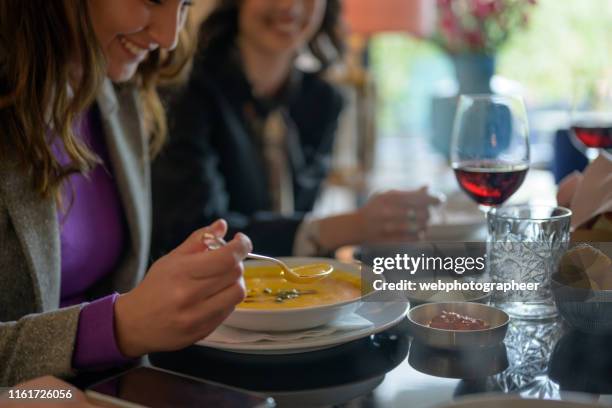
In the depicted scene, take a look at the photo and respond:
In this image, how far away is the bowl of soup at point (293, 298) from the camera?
860mm

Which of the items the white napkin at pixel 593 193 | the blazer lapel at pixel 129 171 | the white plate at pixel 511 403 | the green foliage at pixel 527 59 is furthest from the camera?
the green foliage at pixel 527 59

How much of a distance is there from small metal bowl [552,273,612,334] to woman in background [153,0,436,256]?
611 mm

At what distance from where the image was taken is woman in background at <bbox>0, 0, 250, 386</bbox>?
79cm

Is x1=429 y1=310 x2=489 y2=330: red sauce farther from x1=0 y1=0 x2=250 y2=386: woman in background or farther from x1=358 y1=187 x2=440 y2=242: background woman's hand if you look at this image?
x1=358 y1=187 x2=440 y2=242: background woman's hand

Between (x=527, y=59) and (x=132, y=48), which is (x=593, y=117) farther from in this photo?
(x=527, y=59)

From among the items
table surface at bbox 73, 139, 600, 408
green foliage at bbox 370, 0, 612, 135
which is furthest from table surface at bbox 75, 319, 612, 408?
green foliage at bbox 370, 0, 612, 135

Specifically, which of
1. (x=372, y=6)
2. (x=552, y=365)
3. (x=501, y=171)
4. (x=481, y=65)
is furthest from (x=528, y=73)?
(x=552, y=365)

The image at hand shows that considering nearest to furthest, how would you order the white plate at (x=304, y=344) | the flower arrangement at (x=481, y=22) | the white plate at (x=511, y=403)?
1. the white plate at (x=511, y=403)
2. the white plate at (x=304, y=344)
3. the flower arrangement at (x=481, y=22)

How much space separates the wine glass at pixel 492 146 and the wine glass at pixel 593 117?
0.36m

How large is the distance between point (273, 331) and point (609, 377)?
0.35 metres

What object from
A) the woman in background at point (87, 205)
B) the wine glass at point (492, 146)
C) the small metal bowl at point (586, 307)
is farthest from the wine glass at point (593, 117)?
the woman in background at point (87, 205)

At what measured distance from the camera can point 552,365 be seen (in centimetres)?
82

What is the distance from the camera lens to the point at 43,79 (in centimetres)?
110

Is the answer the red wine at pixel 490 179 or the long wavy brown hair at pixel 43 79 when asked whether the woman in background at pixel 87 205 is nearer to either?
the long wavy brown hair at pixel 43 79
